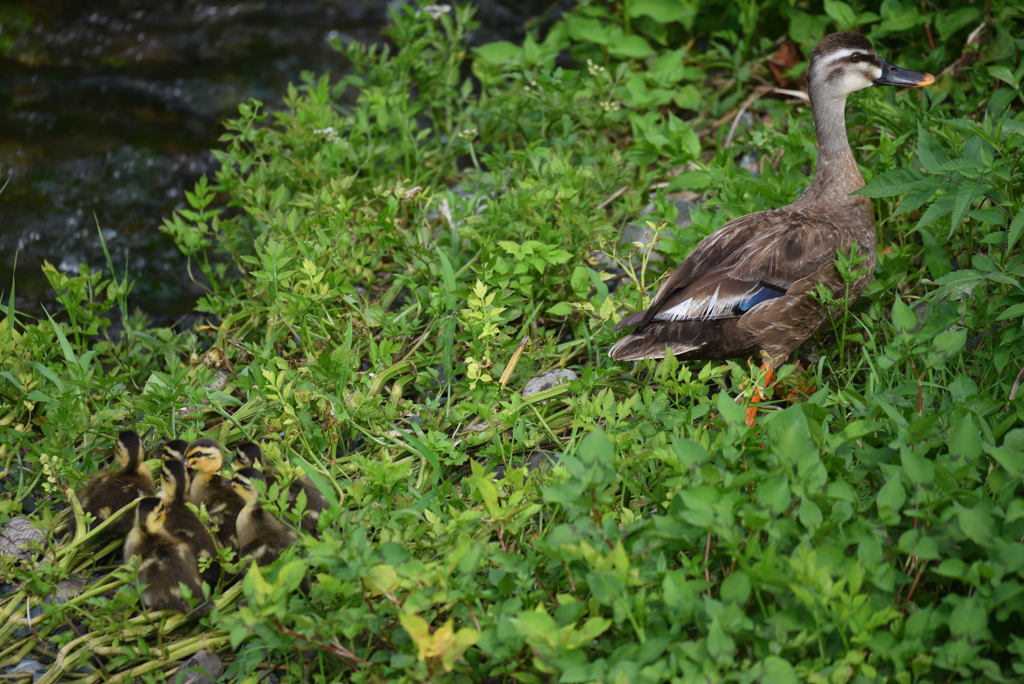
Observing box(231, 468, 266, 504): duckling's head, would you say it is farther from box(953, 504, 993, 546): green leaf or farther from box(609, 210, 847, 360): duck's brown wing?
box(953, 504, 993, 546): green leaf

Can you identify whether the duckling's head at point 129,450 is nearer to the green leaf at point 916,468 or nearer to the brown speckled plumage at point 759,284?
the brown speckled plumage at point 759,284

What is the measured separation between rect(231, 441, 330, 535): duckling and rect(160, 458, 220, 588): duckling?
22 cm

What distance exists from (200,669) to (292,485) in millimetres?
761

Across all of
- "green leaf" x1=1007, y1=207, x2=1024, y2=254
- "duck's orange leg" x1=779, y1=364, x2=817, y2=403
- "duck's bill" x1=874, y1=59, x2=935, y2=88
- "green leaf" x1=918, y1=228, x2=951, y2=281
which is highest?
"duck's bill" x1=874, y1=59, x2=935, y2=88

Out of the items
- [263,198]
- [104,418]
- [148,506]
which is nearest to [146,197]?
[263,198]

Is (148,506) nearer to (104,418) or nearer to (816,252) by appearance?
(104,418)

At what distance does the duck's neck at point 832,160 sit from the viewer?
4070mm

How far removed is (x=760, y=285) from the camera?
371 centimetres

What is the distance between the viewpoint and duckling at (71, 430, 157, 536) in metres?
3.26

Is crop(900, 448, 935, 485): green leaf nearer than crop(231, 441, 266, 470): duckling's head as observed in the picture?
Yes

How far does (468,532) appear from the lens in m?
2.84

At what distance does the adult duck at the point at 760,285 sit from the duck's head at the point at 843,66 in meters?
0.45

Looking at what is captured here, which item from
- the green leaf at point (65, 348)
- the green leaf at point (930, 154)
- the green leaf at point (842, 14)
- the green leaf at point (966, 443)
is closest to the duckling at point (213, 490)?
the green leaf at point (65, 348)

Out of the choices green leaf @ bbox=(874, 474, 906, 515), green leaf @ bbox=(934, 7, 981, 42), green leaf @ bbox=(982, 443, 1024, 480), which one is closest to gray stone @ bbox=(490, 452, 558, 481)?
green leaf @ bbox=(874, 474, 906, 515)
